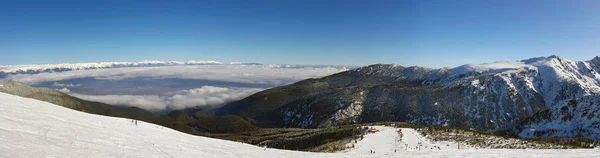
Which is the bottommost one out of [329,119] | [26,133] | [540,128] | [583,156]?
[329,119]

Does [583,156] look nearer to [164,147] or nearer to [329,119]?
[164,147]

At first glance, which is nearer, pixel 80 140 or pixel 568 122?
pixel 80 140

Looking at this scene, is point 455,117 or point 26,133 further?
point 455,117

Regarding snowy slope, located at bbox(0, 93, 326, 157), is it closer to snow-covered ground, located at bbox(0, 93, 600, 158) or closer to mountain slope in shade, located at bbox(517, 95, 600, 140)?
snow-covered ground, located at bbox(0, 93, 600, 158)

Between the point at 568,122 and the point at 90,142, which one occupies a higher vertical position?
the point at 90,142

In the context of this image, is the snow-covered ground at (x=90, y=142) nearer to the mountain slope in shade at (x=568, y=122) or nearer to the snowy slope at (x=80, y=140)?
the snowy slope at (x=80, y=140)

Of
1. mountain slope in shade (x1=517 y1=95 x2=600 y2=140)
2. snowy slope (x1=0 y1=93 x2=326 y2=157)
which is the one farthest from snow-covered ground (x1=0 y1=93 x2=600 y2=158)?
mountain slope in shade (x1=517 y1=95 x2=600 y2=140)

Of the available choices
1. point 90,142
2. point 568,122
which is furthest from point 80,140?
point 568,122

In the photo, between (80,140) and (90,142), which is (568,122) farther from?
(80,140)

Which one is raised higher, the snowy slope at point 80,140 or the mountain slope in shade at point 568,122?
the snowy slope at point 80,140

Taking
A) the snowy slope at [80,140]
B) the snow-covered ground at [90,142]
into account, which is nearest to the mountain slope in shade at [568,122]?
the snow-covered ground at [90,142]

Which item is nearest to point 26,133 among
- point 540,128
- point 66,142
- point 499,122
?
point 66,142
